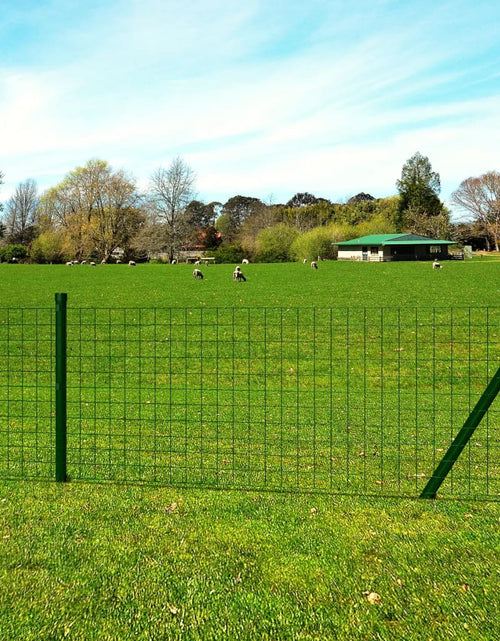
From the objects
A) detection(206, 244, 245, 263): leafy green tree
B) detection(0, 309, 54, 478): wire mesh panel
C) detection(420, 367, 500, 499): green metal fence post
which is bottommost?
detection(0, 309, 54, 478): wire mesh panel

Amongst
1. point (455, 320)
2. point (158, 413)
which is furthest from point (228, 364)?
point (455, 320)

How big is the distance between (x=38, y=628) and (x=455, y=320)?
17877 millimetres

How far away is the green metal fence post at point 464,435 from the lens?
5.00 meters

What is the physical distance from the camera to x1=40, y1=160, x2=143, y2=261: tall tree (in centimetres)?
7231

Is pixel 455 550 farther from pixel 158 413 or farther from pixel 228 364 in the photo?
pixel 228 364

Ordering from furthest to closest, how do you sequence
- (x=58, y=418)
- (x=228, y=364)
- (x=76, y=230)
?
(x=76, y=230) → (x=228, y=364) → (x=58, y=418)

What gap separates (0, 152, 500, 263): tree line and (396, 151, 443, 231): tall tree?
15 centimetres

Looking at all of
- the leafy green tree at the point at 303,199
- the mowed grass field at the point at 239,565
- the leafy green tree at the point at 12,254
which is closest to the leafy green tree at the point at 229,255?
the leafy green tree at the point at 12,254

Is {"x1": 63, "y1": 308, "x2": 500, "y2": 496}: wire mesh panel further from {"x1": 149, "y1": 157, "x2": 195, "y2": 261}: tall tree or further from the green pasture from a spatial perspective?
{"x1": 149, "y1": 157, "x2": 195, "y2": 261}: tall tree

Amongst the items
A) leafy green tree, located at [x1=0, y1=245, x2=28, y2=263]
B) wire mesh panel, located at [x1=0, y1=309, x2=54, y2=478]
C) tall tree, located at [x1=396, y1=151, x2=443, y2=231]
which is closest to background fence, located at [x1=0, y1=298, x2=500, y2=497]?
wire mesh panel, located at [x1=0, y1=309, x2=54, y2=478]

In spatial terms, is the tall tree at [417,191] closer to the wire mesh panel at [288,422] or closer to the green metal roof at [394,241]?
the green metal roof at [394,241]

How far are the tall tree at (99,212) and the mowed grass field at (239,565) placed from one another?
2734 inches

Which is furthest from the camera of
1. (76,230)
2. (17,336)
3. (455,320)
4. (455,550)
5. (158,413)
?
(76,230)

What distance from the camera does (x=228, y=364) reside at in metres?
14.8
